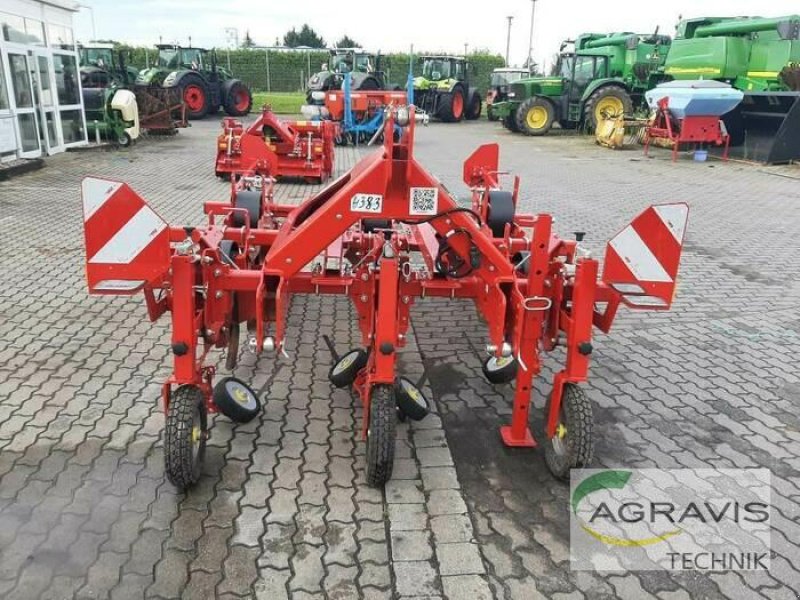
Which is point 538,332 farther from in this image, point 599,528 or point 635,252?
point 599,528

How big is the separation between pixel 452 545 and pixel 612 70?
70.1ft

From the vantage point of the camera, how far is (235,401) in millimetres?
3484

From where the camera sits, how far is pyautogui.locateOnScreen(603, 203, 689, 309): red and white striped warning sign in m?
3.16

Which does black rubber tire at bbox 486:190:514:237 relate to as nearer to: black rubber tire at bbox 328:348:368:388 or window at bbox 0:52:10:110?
black rubber tire at bbox 328:348:368:388

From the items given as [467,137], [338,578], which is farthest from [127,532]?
[467,137]

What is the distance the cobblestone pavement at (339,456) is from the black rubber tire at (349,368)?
7.8 inches

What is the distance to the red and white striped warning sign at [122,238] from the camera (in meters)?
2.98

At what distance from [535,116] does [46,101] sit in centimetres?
1423

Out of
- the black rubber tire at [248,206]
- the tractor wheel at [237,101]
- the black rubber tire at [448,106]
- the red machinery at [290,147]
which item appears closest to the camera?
the black rubber tire at [248,206]

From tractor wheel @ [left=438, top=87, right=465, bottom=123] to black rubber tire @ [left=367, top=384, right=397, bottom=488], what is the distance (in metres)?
22.6

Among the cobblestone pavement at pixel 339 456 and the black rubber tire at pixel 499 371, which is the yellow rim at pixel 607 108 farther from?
the black rubber tire at pixel 499 371

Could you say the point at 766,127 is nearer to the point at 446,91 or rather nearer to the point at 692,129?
the point at 692,129

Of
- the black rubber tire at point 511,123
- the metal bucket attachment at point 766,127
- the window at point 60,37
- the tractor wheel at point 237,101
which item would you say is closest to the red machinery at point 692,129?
the metal bucket attachment at point 766,127

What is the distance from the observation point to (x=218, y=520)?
9.68 ft
